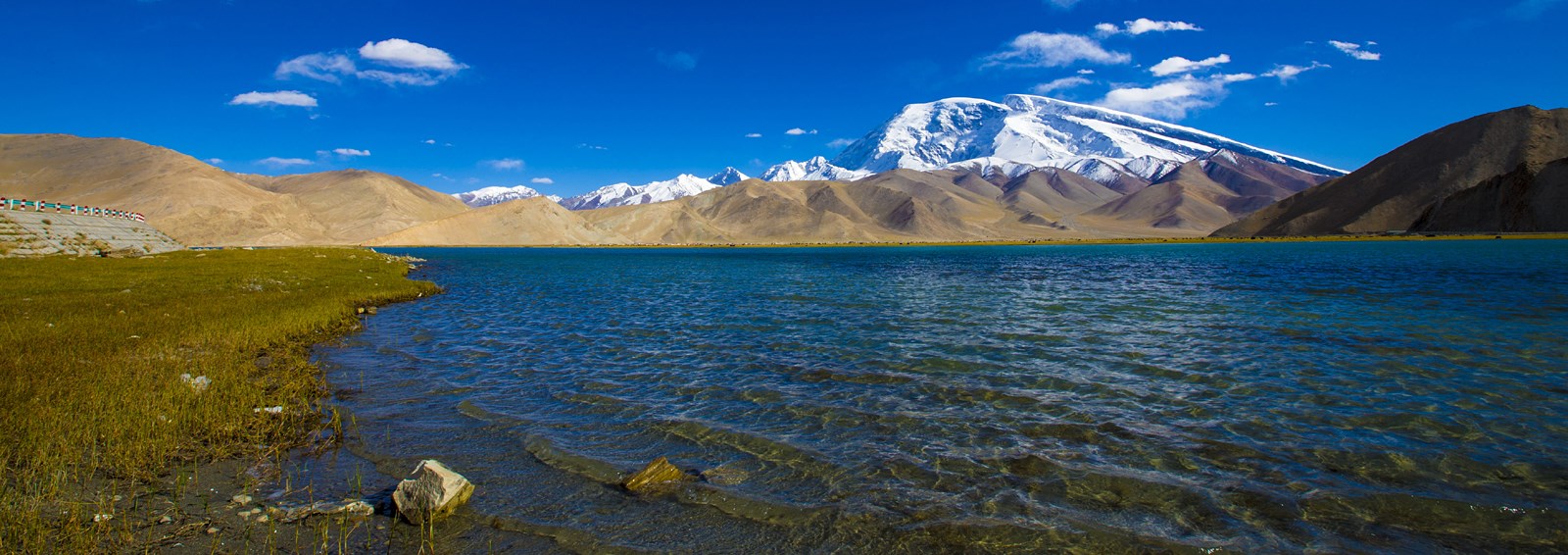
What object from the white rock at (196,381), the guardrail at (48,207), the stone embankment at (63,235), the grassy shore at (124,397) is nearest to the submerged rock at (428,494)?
the grassy shore at (124,397)

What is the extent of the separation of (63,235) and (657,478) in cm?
7009

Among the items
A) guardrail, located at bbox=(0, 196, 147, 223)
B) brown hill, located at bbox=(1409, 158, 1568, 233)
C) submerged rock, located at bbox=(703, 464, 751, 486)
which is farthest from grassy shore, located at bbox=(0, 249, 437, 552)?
brown hill, located at bbox=(1409, 158, 1568, 233)

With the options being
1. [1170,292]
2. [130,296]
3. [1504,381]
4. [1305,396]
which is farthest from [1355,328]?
[130,296]

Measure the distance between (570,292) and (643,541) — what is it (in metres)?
38.3

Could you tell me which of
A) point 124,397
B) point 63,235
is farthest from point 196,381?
point 63,235

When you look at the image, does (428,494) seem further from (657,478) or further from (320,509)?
(657,478)

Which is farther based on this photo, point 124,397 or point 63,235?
point 63,235

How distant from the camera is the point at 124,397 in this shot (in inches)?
424

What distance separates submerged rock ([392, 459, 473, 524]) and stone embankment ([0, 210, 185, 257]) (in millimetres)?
56463

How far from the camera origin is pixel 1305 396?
46.2 feet

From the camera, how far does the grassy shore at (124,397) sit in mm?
7449

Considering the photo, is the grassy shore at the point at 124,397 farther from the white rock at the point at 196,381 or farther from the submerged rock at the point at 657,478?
the submerged rock at the point at 657,478

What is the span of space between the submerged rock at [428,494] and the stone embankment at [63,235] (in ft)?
185

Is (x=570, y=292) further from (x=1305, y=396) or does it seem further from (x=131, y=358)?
(x=1305, y=396)
